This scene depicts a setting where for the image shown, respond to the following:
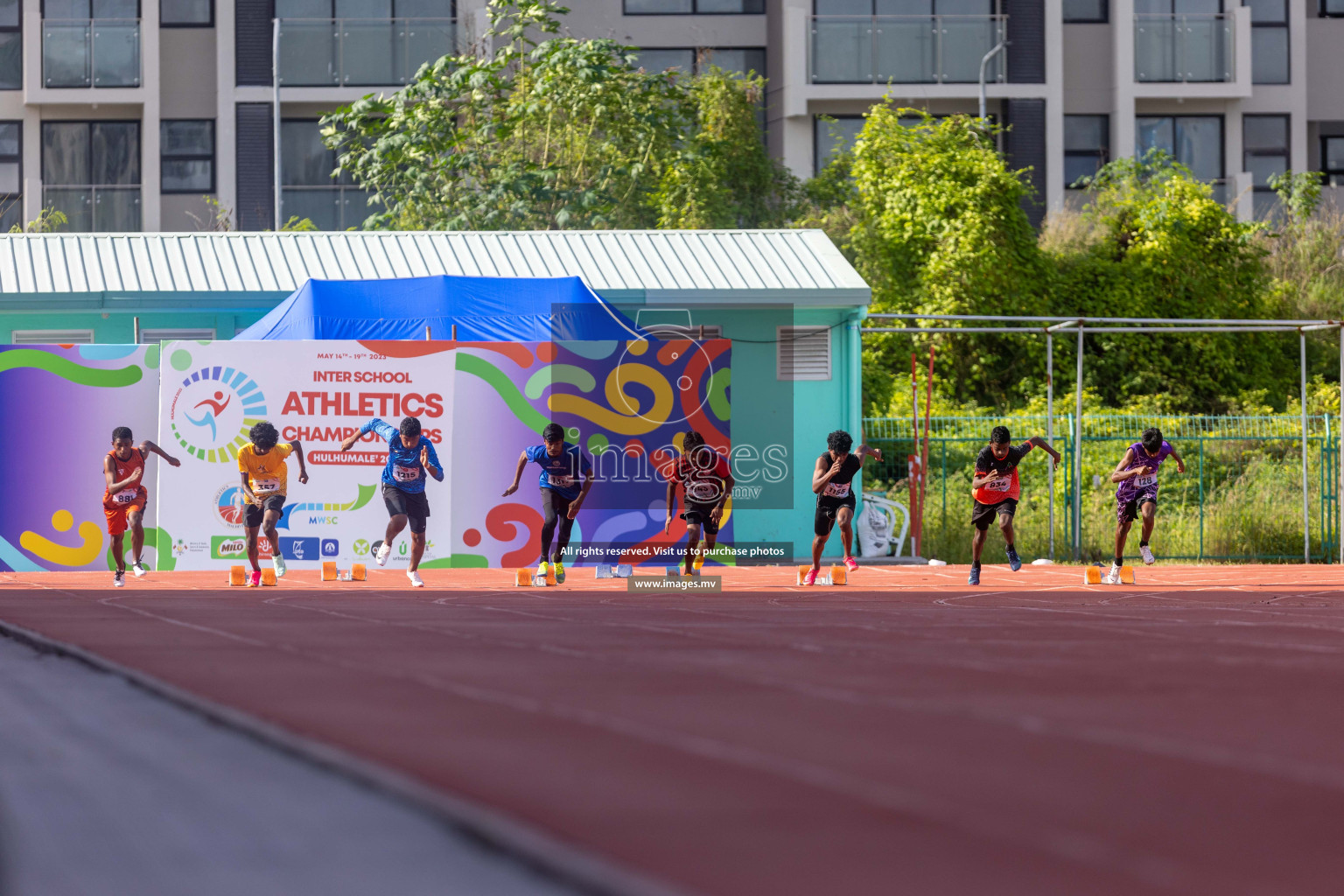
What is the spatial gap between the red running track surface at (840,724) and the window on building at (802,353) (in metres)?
8.77

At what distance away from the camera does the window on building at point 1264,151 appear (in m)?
35.3

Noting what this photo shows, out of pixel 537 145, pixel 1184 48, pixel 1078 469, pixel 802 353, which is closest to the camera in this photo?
pixel 1078 469

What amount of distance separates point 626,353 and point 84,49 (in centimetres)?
1901

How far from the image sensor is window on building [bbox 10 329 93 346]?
22.1 meters

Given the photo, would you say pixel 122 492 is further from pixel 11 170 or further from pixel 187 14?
pixel 11 170

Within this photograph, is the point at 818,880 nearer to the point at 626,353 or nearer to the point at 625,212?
the point at 626,353

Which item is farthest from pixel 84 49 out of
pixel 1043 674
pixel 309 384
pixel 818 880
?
pixel 818 880

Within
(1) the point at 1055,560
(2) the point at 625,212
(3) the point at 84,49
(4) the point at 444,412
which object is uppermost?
(3) the point at 84,49

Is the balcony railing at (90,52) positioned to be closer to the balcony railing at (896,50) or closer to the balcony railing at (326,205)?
the balcony railing at (326,205)

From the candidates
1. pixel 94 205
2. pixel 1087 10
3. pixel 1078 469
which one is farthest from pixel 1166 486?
pixel 94 205

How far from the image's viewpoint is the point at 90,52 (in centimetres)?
3288

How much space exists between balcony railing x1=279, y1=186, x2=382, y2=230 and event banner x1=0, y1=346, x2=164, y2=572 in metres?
15.3

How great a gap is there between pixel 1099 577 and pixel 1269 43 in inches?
861

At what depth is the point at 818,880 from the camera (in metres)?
4.11
